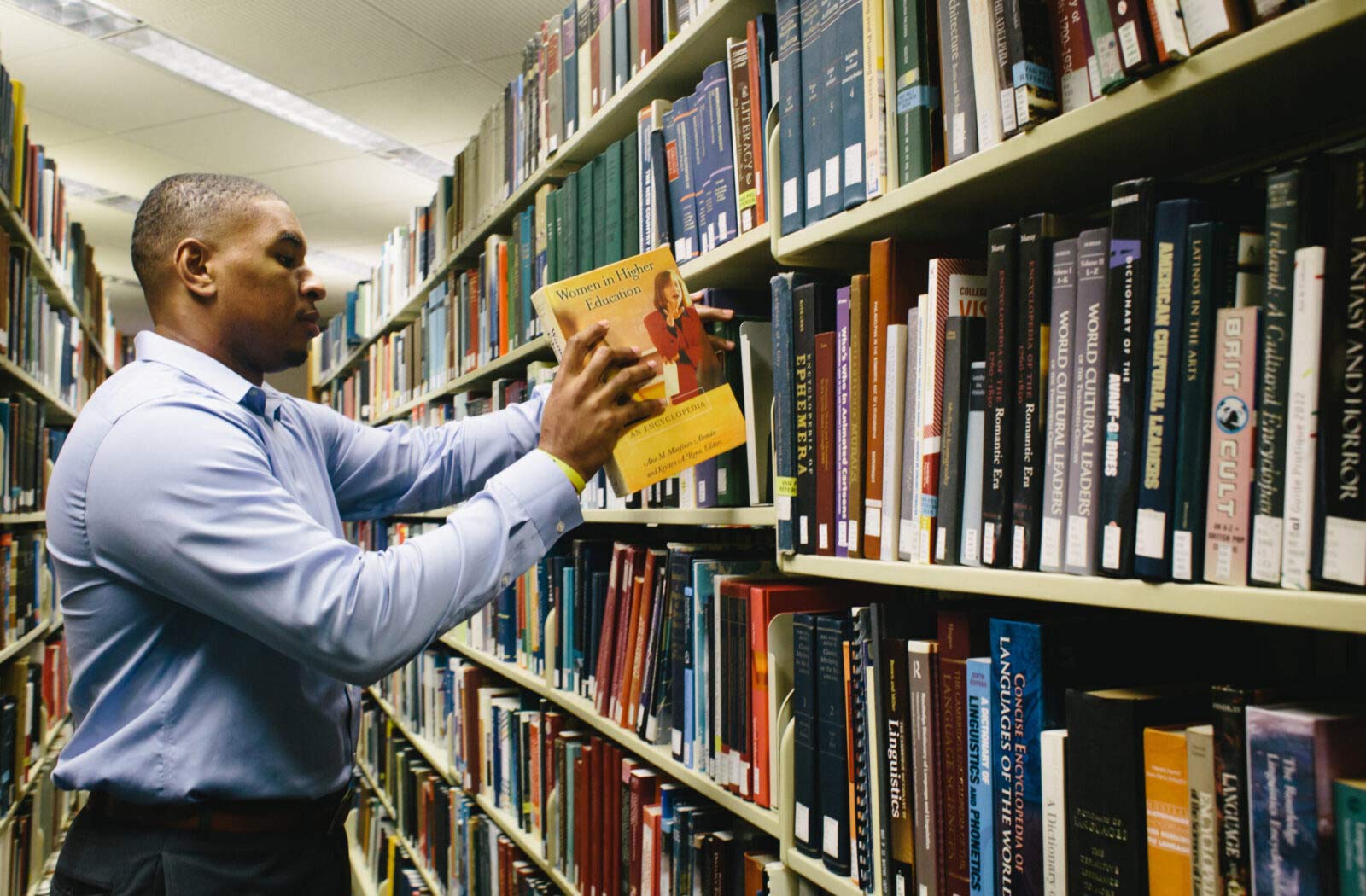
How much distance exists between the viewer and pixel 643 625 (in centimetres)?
156

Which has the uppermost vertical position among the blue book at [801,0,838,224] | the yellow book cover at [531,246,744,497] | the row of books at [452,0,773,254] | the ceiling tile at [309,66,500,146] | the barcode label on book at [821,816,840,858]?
the ceiling tile at [309,66,500,146]

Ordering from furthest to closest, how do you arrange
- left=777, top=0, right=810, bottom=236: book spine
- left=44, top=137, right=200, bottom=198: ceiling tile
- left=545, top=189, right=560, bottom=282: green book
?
left=44, top=137, right=200, bottom=198: ceiling tile < left=545, top=189, right=560, bottom=282: green book < left=777, top=0, right=810, bottom=236: book spine

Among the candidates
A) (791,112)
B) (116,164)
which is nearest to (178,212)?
(791,112)

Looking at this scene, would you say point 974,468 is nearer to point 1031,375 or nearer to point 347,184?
point 1031,375

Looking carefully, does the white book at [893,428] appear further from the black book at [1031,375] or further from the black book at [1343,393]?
the black book at [1343,393]

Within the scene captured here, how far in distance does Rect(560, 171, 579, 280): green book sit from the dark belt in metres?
1.09

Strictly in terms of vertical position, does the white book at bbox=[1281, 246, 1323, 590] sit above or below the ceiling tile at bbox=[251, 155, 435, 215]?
below

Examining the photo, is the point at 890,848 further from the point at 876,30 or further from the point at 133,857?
the point at 133,857

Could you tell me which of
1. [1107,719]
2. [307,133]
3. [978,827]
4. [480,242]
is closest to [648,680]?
[978,827]

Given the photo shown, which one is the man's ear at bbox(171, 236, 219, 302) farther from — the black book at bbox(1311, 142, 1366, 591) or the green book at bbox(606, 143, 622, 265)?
the black book at bbox(1311, 142, 1366, 591)

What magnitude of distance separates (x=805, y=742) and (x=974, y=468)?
17.3 inches

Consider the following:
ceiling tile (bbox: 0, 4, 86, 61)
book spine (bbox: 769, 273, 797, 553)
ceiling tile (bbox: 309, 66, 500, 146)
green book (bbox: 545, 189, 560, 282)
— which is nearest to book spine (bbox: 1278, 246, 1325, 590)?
book spine (bbox: 769, 273, 797, 553)

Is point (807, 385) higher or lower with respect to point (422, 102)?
lower

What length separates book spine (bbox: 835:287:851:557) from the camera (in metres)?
1.04
